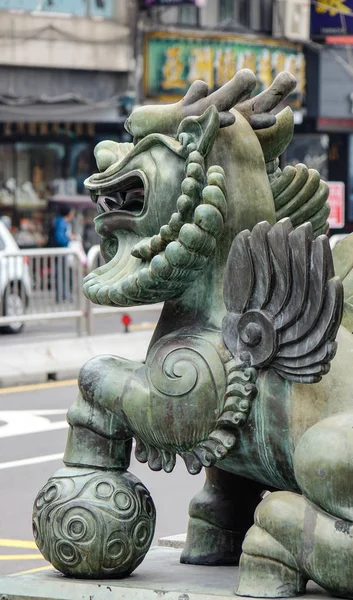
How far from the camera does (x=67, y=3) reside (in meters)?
27.5

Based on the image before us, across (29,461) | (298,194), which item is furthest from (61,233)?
(298,194)

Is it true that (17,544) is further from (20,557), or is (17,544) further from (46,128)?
(46,128)

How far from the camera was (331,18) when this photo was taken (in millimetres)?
31016

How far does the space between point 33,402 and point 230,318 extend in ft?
31.1

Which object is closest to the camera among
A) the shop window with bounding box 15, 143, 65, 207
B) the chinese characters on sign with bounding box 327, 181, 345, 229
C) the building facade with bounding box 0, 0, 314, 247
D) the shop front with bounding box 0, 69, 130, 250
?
the chinese characters on sign with bounding box 327, 181, 345, 229

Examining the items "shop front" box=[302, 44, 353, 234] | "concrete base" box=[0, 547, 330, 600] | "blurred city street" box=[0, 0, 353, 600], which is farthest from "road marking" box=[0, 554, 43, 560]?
"shop front" box=[302, 44, 353, 234]

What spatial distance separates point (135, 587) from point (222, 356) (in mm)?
622

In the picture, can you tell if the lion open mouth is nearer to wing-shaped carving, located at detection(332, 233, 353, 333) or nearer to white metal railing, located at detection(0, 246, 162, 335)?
wing-shaped carving, located at detection(332, 233, 353, 333)

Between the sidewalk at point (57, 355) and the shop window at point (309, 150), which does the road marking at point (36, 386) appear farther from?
the shop window at point (309, 150)

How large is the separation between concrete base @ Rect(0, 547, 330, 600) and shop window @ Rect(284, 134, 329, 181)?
30.0 metres

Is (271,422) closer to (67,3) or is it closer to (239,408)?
(239,408)

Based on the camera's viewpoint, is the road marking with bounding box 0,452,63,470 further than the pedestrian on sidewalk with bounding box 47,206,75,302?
No

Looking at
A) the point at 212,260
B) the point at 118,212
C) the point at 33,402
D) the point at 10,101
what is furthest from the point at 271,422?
the point at 10,101

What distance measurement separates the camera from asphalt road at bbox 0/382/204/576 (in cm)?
756
